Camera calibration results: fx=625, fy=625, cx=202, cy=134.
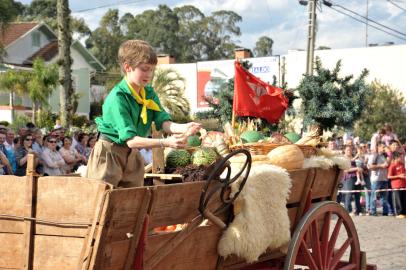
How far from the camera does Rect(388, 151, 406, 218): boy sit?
13844 millimetres

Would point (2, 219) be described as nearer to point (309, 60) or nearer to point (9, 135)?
point (9, 135)

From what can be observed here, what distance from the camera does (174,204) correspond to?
365 centimetres

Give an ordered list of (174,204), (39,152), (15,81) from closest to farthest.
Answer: (174,204), (39,152), (15,81)

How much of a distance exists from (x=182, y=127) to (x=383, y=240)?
22.9 ft

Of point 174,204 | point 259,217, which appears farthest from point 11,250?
point 259,217

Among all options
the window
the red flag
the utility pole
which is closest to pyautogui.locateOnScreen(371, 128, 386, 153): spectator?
the utility pole

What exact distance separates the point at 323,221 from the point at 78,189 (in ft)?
9.26

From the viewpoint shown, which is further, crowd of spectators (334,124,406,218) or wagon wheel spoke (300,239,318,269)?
crowd of spectators (334,124,406,218)

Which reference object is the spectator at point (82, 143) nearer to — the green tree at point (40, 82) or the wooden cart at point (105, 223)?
the wooden cart at point (105, 223)

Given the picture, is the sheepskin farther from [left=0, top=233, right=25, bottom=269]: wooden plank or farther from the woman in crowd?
the woman in crowd

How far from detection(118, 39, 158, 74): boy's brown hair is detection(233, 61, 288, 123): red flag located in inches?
139

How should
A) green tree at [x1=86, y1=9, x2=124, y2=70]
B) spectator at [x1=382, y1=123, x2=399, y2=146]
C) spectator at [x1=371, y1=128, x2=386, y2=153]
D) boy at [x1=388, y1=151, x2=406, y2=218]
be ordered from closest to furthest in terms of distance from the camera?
1. boy at [x1=388, y1=151, x2=406, y2=218]
2. spectator at [x1=371, y1=128, x2=386, y2=153]
3. spectator at [x1=382, y1=123, x2=399, y2=146]
4. green tree at [x1=86, y1=9, x2=124, y2=70]

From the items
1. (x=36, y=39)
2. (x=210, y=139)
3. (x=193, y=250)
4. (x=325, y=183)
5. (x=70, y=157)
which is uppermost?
(x=36, y=39)

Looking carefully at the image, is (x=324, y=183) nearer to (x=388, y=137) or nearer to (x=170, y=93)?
(x=388, y=137)
